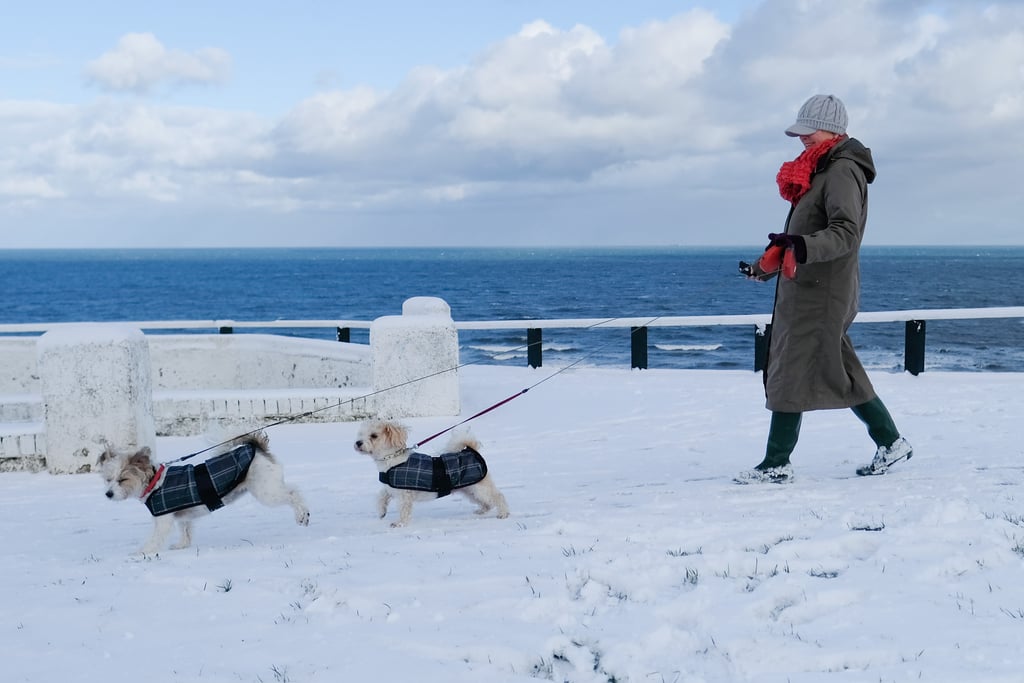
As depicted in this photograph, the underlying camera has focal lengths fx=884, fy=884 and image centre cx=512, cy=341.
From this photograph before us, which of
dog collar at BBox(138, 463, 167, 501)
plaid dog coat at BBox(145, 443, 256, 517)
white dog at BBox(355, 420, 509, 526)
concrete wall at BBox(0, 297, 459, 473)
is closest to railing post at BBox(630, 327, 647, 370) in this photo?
concrete wall at BBox(0, 297, 459, 473)

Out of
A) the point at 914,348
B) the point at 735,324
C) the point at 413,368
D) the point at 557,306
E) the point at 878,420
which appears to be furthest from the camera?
the point at 557,306

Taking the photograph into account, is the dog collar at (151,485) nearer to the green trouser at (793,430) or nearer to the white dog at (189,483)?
the white dog at (189,483)

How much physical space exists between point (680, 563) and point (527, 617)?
0.82 meters

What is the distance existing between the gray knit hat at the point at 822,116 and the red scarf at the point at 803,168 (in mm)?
86

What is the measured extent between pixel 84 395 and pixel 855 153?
20.7 feet

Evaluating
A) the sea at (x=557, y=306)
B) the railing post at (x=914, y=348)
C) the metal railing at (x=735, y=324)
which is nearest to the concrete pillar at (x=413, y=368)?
the metal railing at (x=735, y=324)

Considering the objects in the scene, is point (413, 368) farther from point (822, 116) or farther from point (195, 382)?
point (822, 116)

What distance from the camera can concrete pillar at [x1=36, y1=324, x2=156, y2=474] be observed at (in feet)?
24.6

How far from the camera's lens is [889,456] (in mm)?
5824

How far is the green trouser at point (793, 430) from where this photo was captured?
561cm

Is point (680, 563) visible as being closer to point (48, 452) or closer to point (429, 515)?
point (429, 515)

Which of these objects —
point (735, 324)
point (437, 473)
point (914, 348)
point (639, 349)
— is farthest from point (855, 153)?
point (639, 349)

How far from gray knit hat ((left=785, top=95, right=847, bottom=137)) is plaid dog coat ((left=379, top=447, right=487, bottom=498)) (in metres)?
2.81

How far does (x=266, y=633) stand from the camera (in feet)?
11.4
